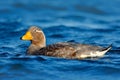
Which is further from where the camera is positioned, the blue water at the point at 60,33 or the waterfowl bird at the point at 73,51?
the waterfowl bird at the point at 73,51

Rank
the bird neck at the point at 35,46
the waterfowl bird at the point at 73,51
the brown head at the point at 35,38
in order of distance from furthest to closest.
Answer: the brown head at the point at 35,38 → the bird neck at the point at 35,46 → the waterfowl bird at the point at 73,51

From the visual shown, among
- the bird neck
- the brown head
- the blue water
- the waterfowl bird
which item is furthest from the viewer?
the brown head

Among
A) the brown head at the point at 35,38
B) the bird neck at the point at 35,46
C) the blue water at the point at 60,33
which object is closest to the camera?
the blue water at the point at 60,33

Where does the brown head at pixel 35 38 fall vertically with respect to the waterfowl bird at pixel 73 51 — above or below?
above

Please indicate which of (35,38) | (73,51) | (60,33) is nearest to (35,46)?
(35,38)

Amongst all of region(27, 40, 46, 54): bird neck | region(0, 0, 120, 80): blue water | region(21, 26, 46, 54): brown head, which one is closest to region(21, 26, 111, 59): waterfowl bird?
region(0, 0, 120, 80): blue water

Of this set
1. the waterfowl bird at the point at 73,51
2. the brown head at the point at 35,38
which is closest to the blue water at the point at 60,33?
the waterfowl bird at the point at 73,51

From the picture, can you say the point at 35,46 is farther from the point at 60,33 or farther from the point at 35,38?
the point at 60,33

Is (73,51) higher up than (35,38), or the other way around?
(35,38)

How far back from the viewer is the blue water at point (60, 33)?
1509 centimetres

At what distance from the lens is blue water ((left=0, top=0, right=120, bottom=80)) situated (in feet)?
49.5

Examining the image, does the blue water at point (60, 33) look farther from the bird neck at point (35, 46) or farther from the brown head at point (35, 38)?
the brown head at point (35, 38)

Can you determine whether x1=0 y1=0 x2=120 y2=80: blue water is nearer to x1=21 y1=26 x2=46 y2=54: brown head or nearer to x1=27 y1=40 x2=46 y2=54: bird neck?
x1=27 y1=40 x2=46 y2=54: bird neck

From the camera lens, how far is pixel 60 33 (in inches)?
840
